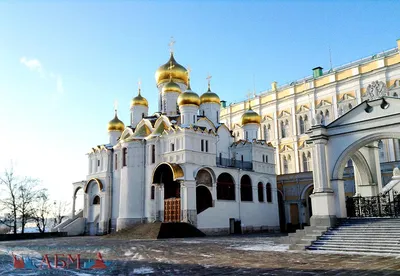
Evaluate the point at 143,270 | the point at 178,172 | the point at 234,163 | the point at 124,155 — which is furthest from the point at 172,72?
the point at 143,270

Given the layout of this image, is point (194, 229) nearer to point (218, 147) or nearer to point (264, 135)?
point (218, 147)

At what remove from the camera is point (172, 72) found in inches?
1334

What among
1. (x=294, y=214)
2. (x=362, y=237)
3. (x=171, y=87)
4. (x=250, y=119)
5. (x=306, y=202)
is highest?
(x=171, y=87)

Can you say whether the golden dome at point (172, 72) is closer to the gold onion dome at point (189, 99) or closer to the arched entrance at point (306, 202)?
the gold onion dome at point (189, 99)

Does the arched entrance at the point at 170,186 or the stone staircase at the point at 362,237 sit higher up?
the arched entrance at the point at 170,186

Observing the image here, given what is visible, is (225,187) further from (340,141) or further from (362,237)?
(362,237)

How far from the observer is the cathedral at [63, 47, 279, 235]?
27.0 m

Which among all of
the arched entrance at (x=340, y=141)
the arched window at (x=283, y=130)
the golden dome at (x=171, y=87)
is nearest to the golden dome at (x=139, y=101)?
the golden dome at (x=171, y=87)

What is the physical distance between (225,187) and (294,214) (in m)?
8.68

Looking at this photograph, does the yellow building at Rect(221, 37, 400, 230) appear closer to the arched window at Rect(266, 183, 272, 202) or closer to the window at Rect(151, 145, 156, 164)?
the arched window at Rect(266, 183, 272, 202)

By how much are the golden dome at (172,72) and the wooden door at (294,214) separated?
49.5ft

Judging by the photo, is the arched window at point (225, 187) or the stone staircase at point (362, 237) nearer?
the stone staircase at point (362, 237)

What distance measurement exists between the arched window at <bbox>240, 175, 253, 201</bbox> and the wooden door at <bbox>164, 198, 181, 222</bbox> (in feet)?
19.9

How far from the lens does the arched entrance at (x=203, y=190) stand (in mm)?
27562
